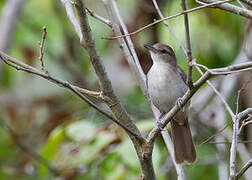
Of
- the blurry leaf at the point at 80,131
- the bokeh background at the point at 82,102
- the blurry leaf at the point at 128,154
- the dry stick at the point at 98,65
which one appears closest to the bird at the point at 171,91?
the bokeh background at the point at 82,102

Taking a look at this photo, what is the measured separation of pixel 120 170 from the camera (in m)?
3.65

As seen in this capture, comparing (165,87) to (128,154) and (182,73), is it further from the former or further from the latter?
(128,154)

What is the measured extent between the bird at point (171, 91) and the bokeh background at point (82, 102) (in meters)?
0.19

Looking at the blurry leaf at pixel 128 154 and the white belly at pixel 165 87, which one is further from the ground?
the white belly at pixel 165 87

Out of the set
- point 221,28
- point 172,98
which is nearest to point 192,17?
point 221,28

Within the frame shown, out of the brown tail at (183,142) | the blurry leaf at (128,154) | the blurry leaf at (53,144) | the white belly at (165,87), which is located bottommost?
the brown tail at (183,142)

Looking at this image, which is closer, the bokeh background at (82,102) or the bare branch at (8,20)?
the bokeh background at (82,102)

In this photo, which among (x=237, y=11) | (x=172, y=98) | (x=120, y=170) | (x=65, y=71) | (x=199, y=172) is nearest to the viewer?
(x=237, y=11)

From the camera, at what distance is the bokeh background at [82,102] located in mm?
3953

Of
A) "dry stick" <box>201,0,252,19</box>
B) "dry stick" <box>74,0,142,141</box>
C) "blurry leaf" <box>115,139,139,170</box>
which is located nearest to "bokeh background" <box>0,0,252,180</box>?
"blurry leaf" <box>115,139,139,170</box>

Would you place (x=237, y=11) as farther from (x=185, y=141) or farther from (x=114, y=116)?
(x=185, y=141)

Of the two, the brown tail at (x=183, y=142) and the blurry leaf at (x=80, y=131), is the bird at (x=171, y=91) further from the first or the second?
the blurry leaf at (x=80, y=131)

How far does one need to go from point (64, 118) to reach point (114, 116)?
353cm

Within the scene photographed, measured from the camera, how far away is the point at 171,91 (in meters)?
4.06
